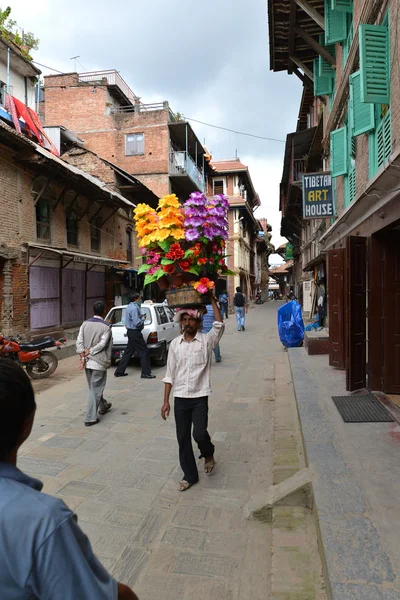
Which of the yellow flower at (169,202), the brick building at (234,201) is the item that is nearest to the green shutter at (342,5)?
the yellow flower at (169,202)

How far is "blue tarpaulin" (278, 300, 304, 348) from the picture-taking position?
12719 mm

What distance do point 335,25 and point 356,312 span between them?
812cm

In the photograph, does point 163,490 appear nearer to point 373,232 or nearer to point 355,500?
point 355,500

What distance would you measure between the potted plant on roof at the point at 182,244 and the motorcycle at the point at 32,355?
6.15 metres

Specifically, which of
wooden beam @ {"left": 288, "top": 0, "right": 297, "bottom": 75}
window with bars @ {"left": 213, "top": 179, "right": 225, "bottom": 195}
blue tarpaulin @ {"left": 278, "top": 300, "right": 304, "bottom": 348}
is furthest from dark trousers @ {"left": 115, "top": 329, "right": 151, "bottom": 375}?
window with bars @ {"left": 213, "top": 179, "right": 225, "bottom": 195}

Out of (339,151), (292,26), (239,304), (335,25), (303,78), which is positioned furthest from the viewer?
(239,304)

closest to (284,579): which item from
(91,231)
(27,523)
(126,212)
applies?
(27,523)

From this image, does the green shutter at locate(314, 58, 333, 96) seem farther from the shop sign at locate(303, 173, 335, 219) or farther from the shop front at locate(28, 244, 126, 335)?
the shop front at locate(28, 244, 126, 335)

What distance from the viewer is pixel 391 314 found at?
6.18 m

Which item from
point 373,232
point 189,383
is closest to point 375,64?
point 373,232

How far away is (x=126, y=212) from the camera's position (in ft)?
69.2

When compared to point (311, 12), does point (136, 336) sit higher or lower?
lower

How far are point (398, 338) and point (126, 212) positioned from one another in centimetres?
1712

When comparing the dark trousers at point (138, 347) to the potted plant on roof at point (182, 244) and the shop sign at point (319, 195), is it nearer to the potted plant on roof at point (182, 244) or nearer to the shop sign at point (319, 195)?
the potted plant on roof at point (182, 244)
